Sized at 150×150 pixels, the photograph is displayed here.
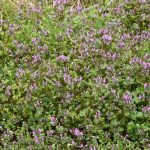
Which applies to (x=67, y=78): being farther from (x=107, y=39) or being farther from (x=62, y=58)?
(x=107, y=39)

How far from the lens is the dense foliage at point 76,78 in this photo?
199 inches

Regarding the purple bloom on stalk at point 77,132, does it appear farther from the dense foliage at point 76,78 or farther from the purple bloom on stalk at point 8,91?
the purple bloom on stalk at point 8,91

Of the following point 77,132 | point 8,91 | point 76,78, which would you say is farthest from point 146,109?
point 8,91

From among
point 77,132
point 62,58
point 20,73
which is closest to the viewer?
point 77,132

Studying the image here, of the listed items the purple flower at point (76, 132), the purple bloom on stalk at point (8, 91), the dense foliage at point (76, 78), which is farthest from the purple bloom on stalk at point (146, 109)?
the purple bloom on stalk at point (8, 91)

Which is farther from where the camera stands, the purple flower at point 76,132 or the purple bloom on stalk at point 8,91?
the purple bloom on stalk at point 8,91

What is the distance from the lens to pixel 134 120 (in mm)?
5176

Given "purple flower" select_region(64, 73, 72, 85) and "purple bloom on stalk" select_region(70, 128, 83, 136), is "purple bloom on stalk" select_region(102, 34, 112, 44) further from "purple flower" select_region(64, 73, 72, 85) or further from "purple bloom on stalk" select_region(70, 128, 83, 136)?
"purple bloom on stalk" select_region(70, 128, 83, 136)

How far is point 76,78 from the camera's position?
5.62 m

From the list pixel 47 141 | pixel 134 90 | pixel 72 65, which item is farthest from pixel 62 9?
pixel 47 141

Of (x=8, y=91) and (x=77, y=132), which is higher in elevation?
(x=8, y=91)

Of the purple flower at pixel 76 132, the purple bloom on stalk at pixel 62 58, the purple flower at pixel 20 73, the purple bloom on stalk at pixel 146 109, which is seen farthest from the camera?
the purple bloom on stalk at pixel 62 58

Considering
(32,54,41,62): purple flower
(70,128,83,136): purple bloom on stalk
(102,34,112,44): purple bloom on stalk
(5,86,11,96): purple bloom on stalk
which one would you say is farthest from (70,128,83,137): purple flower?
(102,34,112,44): purple bloom on stalk

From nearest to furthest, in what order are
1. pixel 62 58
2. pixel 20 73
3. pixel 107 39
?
1. pixel 20 73
2. pixel 62 58
3. pixel 107 39
